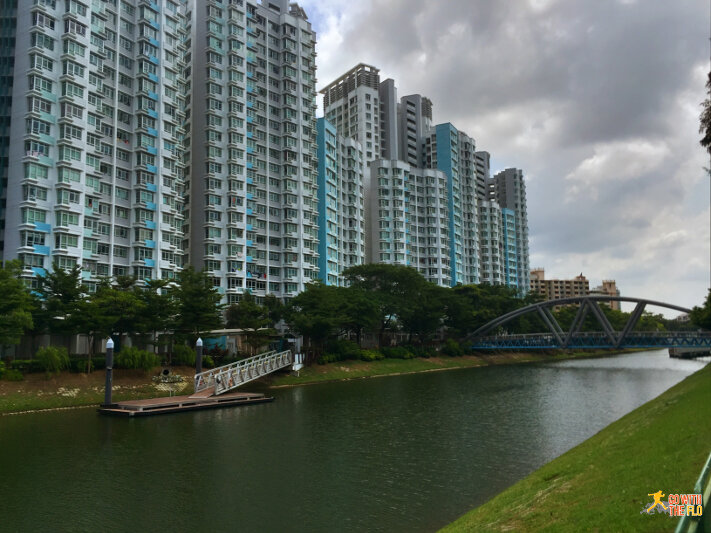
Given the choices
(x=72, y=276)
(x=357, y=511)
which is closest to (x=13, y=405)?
(x=72, y=276)

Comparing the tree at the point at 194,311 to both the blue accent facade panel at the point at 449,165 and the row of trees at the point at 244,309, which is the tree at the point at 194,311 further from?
the blue accent facade panel at the point at 449,165

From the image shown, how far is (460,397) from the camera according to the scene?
57219 mm

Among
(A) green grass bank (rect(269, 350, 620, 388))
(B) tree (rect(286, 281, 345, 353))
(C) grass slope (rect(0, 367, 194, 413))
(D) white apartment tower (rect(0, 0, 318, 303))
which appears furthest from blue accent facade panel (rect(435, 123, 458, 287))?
(C) grass slope (rect(0, 367, 194, 413))

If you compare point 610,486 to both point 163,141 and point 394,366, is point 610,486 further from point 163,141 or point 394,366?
point 163,141

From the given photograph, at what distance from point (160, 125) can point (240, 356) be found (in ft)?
145

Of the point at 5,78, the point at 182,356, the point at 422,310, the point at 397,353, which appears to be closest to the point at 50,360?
the point at 182,356

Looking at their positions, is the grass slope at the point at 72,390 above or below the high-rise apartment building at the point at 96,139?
below

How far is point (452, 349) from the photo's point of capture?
114062mm

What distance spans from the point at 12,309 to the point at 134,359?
40.9ft

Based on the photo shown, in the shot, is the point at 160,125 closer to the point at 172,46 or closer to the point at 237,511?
the point at 172,46

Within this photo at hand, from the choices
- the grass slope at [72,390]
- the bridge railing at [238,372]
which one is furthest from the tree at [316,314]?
the grass slope at [72,390]

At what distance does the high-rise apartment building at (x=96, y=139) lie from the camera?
7194 cm

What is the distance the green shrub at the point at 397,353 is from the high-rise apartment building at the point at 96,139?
132ft

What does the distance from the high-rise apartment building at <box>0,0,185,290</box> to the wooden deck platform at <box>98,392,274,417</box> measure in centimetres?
2929
